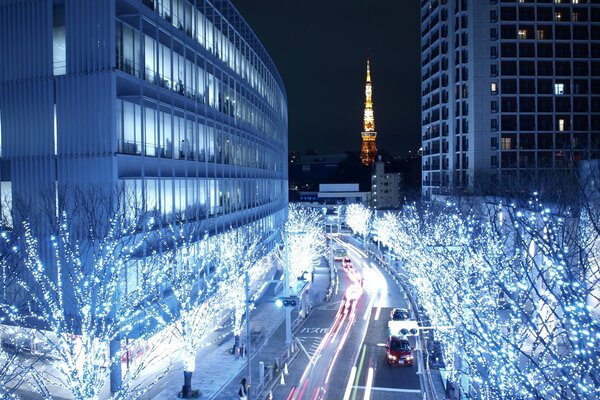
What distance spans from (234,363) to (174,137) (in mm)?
10224

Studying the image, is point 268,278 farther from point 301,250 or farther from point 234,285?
point 234,285

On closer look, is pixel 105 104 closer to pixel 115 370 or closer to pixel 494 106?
pixel 115 370

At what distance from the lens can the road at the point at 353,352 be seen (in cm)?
1966

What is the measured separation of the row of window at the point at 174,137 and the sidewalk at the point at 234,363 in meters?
8.97

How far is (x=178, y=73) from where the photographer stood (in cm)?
2400

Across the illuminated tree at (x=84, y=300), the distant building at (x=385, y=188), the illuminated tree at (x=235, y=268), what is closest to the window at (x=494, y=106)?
the illuminated tree at (x=235, y=268)

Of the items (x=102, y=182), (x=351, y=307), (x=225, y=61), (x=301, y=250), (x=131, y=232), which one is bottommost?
(x=351, y=307)

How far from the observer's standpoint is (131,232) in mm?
17594

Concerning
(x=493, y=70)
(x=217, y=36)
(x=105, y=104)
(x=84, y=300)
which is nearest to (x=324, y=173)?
(x=493, y=70)

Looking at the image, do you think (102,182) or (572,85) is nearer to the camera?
(102,182)

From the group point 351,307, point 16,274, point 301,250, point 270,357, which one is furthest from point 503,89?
point 16,274

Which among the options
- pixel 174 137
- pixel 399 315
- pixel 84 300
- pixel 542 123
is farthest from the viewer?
pixel 542 123

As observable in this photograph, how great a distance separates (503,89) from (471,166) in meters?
8.36

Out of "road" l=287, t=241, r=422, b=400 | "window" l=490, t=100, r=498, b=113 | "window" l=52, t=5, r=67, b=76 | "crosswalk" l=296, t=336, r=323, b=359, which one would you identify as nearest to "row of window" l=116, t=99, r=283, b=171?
"window" l=52, t=5, r=67, b=76
